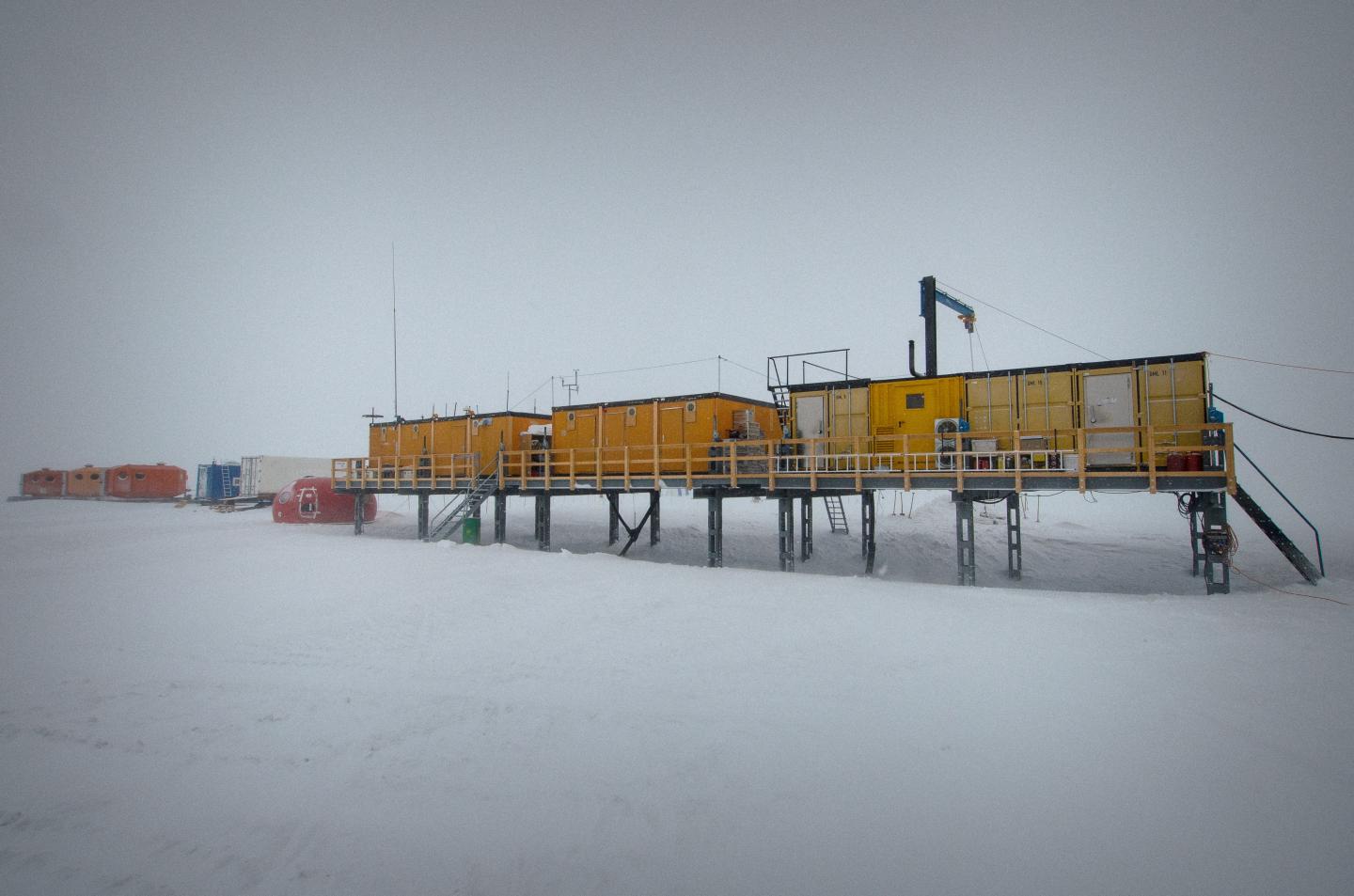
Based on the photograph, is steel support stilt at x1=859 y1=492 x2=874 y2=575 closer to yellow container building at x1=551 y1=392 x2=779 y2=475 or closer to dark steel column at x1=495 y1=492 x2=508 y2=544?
yellow container building at x1=551 y1=392 x2=779 y2=475

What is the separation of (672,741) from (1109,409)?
53.2ft

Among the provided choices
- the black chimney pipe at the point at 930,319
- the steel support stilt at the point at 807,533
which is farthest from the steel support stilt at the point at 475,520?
the black chimney pipe at the point at 930,319

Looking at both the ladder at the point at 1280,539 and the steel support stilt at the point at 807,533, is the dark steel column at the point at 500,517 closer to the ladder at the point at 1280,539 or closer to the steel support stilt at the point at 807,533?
the steel support stilt at the point at 807,533

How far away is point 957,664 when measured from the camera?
8.02 m

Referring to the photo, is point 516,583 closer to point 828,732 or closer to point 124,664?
point 124,664

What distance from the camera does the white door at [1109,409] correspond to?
645 inches

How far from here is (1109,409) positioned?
16.7 m

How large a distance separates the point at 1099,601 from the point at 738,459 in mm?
8912

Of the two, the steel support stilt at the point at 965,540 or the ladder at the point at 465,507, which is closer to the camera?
the steel support stilt at the point at 965,540

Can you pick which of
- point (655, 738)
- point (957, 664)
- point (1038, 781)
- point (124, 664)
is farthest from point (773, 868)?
point (124, 664)

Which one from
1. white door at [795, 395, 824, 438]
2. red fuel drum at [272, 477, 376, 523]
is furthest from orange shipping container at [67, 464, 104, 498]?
white door at [795, 395, 824, 438]

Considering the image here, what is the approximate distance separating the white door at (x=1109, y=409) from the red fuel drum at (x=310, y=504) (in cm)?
3014

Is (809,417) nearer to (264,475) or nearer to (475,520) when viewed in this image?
(475,520)

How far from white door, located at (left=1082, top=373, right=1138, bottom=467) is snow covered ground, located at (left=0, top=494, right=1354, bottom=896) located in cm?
501
